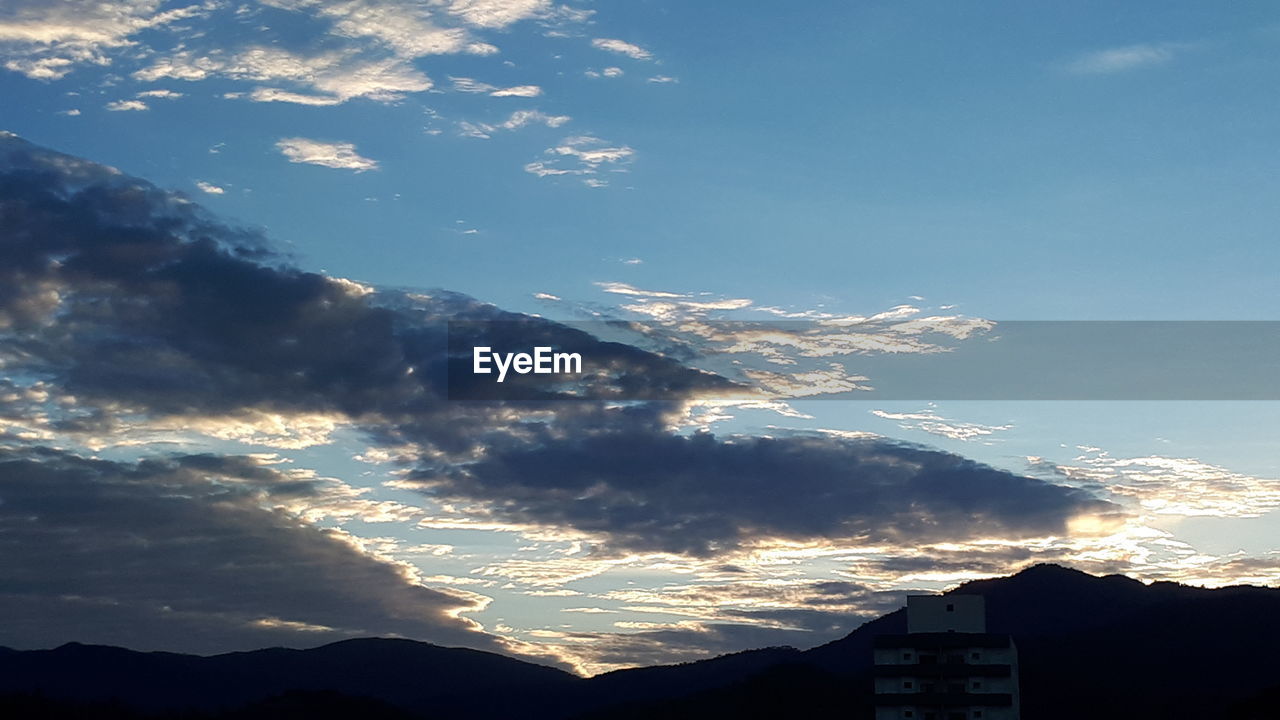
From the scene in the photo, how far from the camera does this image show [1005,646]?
12588 cm

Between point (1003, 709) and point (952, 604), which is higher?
point (952, 604)

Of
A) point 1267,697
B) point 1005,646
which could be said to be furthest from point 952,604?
point 1267,697

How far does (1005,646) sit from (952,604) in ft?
21.2

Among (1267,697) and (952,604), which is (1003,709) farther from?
(1267,697)

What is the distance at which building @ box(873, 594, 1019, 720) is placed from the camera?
124188 millimetres

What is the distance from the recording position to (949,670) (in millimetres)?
125250

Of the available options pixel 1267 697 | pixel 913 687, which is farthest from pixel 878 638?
pixel 1267 697

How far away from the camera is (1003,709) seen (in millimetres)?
124688

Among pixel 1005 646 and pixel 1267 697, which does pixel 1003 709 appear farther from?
pixel 1267 697

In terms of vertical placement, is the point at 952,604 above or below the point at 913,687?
above

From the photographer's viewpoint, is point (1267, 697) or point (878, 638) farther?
point (1267, 697)

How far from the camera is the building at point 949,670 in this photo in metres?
124

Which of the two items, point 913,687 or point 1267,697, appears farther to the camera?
point 1267,697

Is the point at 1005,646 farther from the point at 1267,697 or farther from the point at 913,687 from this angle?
the point at 1267,697
